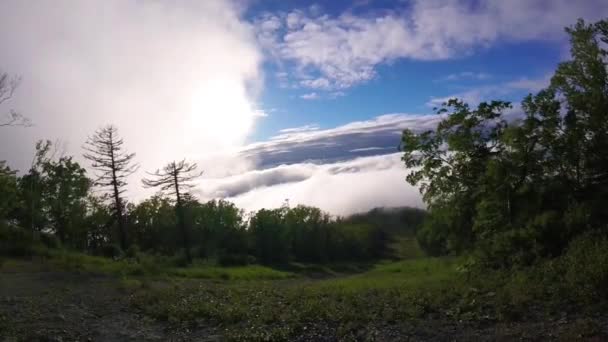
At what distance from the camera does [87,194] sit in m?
49.8

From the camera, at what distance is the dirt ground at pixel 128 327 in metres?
9.09

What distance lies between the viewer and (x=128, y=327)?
12.0 meters

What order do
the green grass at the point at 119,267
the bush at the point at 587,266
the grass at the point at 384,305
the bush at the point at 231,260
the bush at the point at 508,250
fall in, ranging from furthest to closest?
1. the bush at the point at 231,260
2. the green grass at the point at 119,267
3. the bush at the point at 508,250
4. the bush at the point at 587,266
5. the grass at the point at 384,305

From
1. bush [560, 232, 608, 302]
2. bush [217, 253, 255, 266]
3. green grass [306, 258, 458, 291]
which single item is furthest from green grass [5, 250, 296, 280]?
bush [560, 232, 608, 302]

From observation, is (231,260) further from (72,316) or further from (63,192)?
(72,316)

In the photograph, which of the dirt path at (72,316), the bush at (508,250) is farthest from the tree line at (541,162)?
the dirt path at (72,316)

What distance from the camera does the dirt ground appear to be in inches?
358

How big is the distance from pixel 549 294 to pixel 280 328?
7.04 m

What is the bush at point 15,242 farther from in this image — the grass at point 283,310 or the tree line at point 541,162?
the tree line at point 541,162

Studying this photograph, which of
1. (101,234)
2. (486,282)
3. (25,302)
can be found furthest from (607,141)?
(101,234)

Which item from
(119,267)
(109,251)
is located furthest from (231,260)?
(119,267)

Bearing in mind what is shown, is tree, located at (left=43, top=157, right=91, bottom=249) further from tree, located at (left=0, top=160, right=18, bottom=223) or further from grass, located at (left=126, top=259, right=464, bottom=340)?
grass, located at (left=126, top=259, right=464, bottom=340)

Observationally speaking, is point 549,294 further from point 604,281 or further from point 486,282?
point 486,282

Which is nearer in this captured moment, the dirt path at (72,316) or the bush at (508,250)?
the dirt path at (72,316)
